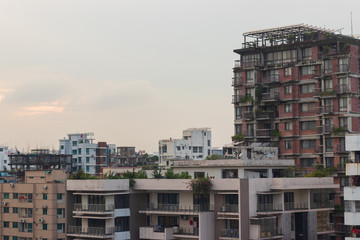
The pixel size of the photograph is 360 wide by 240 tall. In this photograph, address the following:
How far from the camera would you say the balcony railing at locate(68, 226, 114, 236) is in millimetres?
73938

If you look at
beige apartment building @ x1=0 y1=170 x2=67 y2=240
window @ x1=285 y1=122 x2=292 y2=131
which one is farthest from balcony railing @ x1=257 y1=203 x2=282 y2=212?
beige apartment building @ x1=0 y1=170 x2=67 y2=240

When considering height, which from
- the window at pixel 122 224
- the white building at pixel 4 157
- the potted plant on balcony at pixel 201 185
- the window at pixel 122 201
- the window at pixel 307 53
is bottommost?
the window at pixel 122 224

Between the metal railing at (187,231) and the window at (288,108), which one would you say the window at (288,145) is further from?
the metal railing at (187,231)

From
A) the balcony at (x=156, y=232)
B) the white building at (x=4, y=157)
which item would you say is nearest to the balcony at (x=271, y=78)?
the balcony at (x=156, y=232)

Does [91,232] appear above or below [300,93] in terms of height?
below

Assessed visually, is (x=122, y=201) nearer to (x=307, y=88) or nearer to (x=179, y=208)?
(x=179, y=208)

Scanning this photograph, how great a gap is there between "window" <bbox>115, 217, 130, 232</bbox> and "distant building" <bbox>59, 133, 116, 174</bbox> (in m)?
72.9

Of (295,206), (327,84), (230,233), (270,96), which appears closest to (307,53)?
(327,84)

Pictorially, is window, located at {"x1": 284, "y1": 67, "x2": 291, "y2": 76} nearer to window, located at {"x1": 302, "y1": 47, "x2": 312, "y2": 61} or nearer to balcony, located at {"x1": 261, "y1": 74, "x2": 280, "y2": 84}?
balcony, located at {"x1": 261, "y1": 74, "x2": 280, "y2": 84}

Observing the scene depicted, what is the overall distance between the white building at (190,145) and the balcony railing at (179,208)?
67832mm

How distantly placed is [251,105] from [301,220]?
22.8 meters

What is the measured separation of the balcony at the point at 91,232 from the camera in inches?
2908

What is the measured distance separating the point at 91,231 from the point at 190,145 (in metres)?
73.5

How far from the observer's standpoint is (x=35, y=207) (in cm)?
8131
